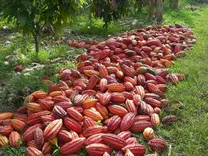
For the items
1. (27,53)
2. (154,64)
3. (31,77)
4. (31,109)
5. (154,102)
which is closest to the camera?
(31,109)

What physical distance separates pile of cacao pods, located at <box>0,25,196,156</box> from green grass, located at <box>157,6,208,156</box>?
0.13 m

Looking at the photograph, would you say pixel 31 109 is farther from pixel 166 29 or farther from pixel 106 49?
pixel 166 29

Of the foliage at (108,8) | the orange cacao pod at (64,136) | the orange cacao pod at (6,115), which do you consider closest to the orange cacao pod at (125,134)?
the orange cacao pod at (64,136)

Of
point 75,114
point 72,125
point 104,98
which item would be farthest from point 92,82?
point 72,125

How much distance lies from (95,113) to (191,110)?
111 centimetres

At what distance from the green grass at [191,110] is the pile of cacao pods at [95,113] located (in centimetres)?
13

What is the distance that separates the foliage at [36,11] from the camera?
4336mm

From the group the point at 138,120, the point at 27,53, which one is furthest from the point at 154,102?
the point at 27,53

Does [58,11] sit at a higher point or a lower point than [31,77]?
higher

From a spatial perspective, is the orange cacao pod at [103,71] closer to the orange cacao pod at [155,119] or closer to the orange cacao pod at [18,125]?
the orange cacao pod at [155,119]

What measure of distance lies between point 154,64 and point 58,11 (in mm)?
1676

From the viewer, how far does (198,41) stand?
256 inches

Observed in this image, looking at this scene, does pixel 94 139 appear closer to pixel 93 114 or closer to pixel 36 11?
pixel 93 114

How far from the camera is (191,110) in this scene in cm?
343
